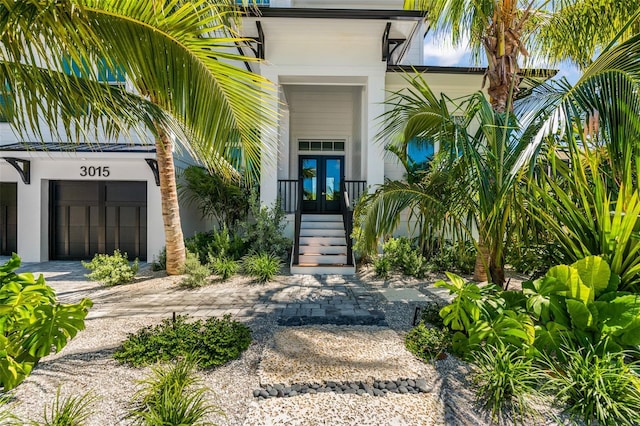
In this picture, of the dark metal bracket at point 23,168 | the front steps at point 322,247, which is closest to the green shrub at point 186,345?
the front steps at point 322,247

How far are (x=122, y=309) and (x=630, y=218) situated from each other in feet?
21.4

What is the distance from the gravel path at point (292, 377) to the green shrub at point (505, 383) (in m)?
0.14

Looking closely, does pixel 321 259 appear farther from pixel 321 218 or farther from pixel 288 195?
pixel 288 195

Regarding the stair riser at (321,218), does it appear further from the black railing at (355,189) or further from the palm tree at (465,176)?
the palm tree at (465,176)

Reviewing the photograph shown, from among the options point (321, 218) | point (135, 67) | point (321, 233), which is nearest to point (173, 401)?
A: point (135, 67)

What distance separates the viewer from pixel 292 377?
2.65 meters

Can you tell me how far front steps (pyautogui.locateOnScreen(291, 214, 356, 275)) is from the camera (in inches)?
283

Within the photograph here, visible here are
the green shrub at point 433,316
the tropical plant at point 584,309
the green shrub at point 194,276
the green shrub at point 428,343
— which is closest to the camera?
the tropical plant at point 584,309

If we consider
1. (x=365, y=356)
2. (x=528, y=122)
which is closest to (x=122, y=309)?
(x=365, y=356)

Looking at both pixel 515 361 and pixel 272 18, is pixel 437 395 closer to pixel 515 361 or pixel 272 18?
pixel 515 361

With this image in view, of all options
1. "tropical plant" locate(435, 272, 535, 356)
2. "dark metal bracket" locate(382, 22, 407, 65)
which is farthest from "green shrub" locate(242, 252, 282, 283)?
"dark metal bracket" locate(382, 22, 407, 65)

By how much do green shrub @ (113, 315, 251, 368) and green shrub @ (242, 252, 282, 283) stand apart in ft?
9.44

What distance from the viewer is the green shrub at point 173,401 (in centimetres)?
201

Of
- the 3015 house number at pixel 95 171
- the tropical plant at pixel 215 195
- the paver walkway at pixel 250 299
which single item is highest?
the 3015 house number at pixel 95 171
